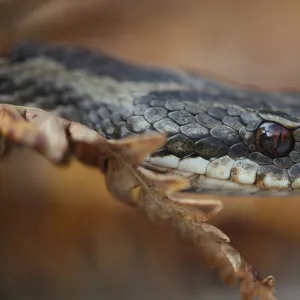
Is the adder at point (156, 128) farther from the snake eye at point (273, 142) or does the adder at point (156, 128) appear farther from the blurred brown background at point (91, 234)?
the blurred brown background at point (91, 234)

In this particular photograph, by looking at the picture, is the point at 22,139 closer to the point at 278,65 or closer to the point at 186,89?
the point at 186,89

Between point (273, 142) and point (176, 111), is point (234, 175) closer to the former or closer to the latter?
point (273, 142)

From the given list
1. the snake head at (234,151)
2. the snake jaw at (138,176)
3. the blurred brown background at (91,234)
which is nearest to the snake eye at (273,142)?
the snake head at (234,151)

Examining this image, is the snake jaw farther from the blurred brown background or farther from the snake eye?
the blurred brown background

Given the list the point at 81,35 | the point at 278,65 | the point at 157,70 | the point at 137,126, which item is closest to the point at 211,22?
the point at 278,65

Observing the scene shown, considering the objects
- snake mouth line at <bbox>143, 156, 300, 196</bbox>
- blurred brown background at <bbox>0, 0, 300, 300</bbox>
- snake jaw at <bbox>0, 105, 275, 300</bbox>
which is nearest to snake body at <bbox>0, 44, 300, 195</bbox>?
snake mouth line at <bbox>143, 156, 300, 196</bbox>

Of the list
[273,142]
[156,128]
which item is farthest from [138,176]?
[273,142]
